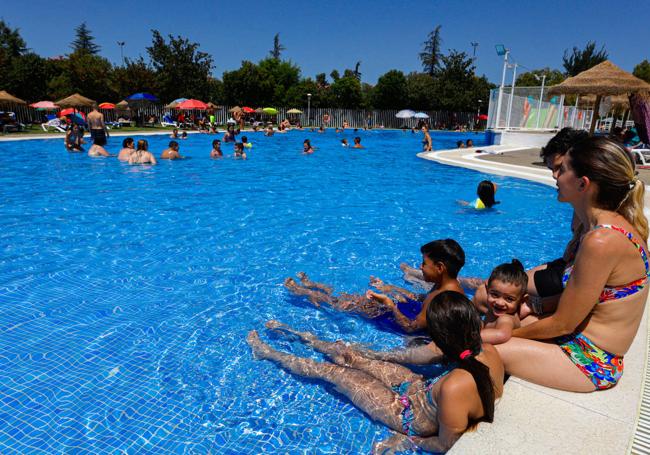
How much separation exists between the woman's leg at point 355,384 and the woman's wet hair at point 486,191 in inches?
264

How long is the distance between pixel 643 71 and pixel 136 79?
2516 inches

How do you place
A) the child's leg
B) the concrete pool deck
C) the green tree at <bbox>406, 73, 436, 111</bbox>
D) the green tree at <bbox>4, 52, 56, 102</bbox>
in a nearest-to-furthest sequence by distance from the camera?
the concrete pool deck → the child's leg → the green tree at <bbox>4, 52, 56, 102</bbox> → the green tree at <bbox>406, 73, 436, 111</bbox>

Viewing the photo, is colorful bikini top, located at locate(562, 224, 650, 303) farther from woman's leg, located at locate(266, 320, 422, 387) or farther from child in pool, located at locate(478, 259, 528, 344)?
woman's leg, located at locate(266, 320, 422, 387)

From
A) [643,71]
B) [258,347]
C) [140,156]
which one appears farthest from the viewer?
[643,71]

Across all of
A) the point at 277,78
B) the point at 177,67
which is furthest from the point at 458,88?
the point at 177,67

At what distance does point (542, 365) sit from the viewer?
2.56 meters

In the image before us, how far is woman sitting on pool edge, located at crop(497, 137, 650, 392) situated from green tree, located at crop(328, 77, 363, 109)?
4884cm

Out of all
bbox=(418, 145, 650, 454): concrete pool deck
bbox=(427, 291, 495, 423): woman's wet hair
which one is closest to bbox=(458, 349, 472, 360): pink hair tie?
bbox=(427, 291, 495, 423): woman's wet hair

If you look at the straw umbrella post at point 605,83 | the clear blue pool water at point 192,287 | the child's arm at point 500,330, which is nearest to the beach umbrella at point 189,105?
the clear blue pool water at point 192,287

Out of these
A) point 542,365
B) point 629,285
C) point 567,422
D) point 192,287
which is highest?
point 629,285

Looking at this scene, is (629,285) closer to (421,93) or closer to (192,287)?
(192,287)

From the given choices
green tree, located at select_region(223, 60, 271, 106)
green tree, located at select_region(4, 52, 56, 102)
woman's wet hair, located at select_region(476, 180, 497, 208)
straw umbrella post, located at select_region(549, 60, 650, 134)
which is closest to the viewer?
woman's wet hair, located at select_region(476, 180, 497, 208)

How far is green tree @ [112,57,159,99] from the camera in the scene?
34781 mm

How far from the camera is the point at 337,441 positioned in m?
2.89
